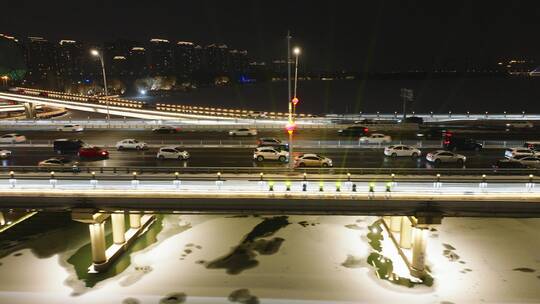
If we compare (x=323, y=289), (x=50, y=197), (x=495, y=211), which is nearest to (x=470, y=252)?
(x=495, y=211)

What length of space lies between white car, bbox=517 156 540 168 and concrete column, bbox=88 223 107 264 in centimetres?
3031

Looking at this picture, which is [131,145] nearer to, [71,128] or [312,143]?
[312,143]

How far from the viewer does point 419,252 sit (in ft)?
81.7

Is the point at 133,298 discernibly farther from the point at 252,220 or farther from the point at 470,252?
the point at 470,252

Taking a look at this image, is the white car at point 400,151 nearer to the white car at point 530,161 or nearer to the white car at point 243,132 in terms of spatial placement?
the white car at point 530,161

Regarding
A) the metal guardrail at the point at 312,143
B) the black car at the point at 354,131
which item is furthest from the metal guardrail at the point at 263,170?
the black car at the point at 354,131

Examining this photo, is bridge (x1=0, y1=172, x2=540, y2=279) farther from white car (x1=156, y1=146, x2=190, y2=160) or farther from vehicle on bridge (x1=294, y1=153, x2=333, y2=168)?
white car (x1=156, y1=146, x2=190, y2=160)

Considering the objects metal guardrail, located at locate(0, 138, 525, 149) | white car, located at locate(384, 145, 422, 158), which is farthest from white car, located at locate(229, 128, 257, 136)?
white car, located at locate(384, 145, 422, 158)

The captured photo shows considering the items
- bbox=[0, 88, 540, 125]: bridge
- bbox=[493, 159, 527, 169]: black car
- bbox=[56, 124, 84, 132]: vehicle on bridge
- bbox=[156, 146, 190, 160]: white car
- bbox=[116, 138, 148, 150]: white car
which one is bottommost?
bbox=[493, 159, 527, 169]: black car

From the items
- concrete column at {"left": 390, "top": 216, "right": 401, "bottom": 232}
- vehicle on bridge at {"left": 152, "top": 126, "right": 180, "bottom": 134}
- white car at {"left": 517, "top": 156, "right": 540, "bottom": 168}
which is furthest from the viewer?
vehicle on bridge at {"left": 152, "top": 126, "right": 180, "bottom": 134}

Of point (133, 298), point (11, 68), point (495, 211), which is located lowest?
point (133, 298)

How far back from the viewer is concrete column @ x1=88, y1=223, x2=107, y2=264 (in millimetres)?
25062

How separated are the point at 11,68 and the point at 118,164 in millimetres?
146674

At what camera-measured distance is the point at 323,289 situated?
985 inches
